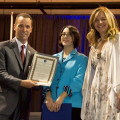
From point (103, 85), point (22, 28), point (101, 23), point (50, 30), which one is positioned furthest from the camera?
point (50, 30)

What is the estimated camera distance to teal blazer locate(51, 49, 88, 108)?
2.34 metres

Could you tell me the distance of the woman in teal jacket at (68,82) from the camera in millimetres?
2316

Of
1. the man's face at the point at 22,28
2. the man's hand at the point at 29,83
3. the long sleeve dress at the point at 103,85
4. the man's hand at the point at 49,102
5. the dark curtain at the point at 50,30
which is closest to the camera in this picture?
the long sleeve dress at the point at 103,85

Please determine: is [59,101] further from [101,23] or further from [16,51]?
[101,23]

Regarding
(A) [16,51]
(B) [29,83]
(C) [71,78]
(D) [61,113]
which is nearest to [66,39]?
(C) [71,78]

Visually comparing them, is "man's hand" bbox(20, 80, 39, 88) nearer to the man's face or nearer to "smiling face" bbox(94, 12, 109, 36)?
the man's face

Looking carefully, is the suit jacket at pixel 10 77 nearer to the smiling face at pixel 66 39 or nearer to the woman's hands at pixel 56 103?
the woman's hands at pixel 56 103

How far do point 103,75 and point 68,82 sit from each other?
0.47 metres

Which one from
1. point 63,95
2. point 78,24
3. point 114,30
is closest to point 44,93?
point 63,95

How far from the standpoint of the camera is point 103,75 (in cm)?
208

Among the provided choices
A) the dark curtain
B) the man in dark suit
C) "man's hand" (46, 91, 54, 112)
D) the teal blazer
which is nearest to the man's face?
the man in dark suit

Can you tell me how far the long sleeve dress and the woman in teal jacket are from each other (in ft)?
0.47

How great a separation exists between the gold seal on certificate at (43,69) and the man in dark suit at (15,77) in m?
0.09

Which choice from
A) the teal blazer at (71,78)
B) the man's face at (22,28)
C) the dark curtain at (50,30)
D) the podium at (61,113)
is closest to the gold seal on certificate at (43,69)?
the teal blazer at (71,78)
